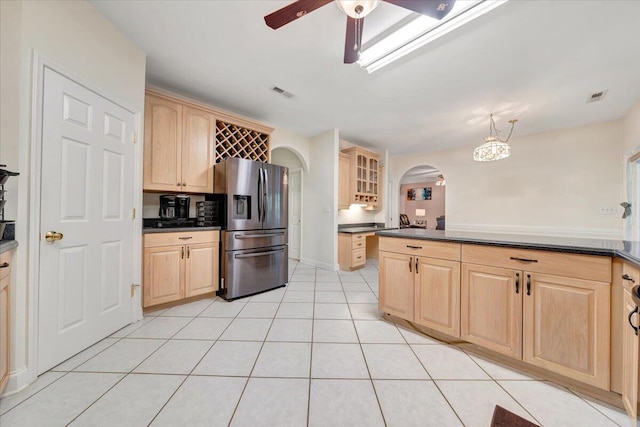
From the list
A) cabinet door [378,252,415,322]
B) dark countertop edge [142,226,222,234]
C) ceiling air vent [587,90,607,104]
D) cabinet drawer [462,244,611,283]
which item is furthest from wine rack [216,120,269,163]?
ceiling air vent [587,90,607,104]

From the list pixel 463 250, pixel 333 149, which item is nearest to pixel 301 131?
A: pixel 333 149

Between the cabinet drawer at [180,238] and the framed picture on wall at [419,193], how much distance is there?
31.3ft

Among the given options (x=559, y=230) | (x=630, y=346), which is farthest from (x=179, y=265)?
(x=559, y=230)

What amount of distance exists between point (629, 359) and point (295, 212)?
179 inches

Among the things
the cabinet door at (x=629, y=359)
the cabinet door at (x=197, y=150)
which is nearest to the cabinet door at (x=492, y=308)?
the cabinet door at (x=629, y=359)

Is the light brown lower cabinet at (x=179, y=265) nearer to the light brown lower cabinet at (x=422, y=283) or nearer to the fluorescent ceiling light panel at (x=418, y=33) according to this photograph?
the light brown lower cabinet at (x=422, y=283)

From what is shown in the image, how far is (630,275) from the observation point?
1.09 m

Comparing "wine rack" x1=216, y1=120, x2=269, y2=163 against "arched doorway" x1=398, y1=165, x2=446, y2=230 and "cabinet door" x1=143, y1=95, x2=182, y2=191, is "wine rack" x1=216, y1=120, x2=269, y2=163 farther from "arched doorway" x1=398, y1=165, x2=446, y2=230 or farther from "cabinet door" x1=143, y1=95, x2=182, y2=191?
"arched doorway" x1=398, y1=165, x2=446, y2=230

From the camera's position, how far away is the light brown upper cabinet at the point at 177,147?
2420 millimetres

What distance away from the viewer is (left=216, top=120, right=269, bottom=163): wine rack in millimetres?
3027

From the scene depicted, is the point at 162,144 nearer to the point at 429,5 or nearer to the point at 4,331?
the point at 4,331

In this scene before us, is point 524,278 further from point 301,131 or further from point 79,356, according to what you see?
point 301,131

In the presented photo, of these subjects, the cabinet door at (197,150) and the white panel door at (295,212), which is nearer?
the cabinet door at (197,150)

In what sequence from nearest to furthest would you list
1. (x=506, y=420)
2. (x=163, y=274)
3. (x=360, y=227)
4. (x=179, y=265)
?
(x=506, y=420)
(x=163, y=274)
(x=179, y=265)
(x=360, y=227)
